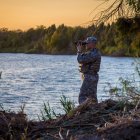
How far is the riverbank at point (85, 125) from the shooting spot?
5.46m

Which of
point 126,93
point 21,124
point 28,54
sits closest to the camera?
point 21,124

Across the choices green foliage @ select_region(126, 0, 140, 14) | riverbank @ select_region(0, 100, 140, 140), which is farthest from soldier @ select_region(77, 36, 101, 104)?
riverbank @ select_region(0, 100, 140, 140)

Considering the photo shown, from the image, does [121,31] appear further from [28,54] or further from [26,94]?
[28,54]

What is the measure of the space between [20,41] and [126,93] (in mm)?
87719

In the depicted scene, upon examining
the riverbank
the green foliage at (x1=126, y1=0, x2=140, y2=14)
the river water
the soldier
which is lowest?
the river water

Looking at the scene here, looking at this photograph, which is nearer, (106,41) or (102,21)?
(102,21)

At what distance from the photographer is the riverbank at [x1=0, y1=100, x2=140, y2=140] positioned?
17.9 ft

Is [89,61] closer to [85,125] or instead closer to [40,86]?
[85,125]

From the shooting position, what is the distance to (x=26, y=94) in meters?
26.2

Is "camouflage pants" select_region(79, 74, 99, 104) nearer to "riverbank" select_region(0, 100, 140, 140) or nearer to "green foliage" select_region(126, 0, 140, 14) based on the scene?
"green foliage" select_region(126, 0, 140, 14)

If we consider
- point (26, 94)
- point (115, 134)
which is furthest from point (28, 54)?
point (115, 134)

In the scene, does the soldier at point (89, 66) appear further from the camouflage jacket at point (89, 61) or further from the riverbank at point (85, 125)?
the riverbank at point (85, 125)

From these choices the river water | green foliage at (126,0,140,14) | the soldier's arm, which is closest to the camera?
the soldier's arm

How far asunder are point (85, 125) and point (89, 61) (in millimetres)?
3271
